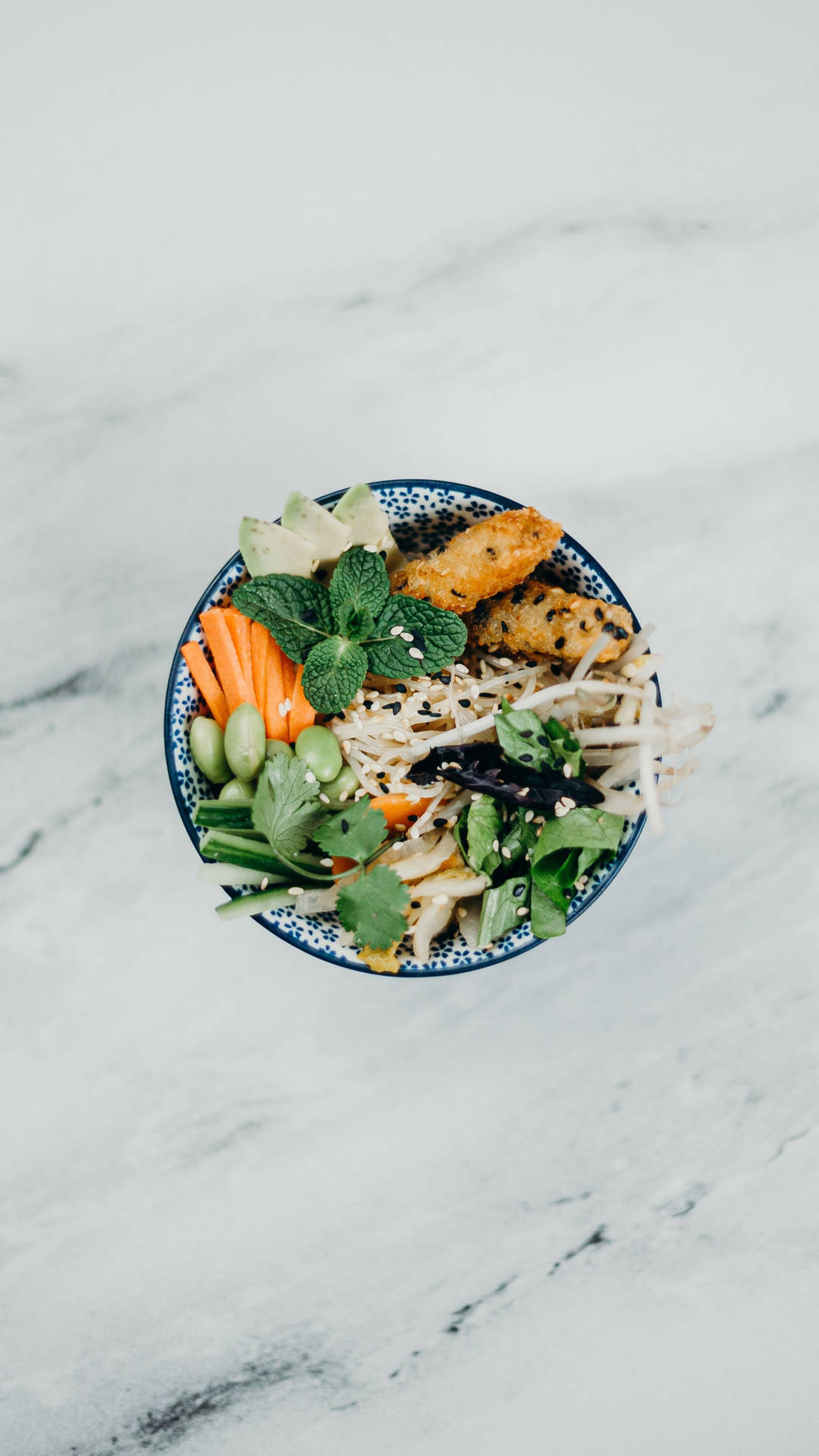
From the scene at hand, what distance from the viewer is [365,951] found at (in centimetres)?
208

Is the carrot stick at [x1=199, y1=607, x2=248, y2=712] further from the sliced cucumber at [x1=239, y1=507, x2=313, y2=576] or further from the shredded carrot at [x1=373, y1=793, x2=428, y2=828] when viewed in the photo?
the shredded carrot at [x1=373, y1=793, x2=428, y2=828]

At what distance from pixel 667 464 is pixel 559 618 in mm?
806

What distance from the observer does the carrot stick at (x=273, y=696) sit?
2168 mm

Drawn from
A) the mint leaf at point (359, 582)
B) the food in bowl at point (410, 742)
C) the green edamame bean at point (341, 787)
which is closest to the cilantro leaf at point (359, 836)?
the food in bowl at point (410, 742)

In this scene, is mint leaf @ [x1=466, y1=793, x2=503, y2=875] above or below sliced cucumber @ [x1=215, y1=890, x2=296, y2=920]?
below

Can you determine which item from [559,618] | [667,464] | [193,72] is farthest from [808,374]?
[193,72]

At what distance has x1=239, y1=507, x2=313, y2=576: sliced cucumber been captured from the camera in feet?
6.65

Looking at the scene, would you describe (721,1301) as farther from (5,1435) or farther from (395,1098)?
(5,1435)

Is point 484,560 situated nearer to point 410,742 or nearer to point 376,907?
point 410,742

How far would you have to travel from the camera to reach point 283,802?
6.73ft

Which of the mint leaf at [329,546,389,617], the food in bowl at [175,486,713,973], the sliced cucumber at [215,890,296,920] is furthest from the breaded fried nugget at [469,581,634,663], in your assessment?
the sliced cucumber at [215,890,296,920]

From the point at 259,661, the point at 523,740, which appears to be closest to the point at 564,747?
the point at 523,740

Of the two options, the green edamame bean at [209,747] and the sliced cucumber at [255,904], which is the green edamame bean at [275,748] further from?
the sliced cucumber at [255,904]

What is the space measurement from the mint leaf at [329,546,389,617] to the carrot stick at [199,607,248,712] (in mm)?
252
